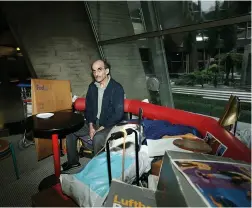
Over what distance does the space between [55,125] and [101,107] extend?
0.78 m

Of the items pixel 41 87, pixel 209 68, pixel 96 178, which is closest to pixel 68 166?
pixel 41 87

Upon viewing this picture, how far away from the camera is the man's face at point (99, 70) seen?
2660mm

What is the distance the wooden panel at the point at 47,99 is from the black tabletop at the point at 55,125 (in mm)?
534

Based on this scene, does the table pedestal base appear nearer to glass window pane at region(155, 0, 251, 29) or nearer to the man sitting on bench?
the man sitting on bench

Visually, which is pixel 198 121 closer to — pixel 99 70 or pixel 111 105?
pixel 111 105

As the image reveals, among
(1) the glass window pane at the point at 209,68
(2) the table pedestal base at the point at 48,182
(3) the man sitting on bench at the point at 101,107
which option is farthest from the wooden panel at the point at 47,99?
(1) the glass window pane at the point at 209,68

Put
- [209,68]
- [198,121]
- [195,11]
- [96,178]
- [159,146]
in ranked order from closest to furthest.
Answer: [96,178], [159,146], [198,121], [195,11], [209,68]

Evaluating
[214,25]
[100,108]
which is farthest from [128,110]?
[214,25]

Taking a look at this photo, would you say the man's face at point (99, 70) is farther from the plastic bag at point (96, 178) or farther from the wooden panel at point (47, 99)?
the plastic bag at point (96, 178)

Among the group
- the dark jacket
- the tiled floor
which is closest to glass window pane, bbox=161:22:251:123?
the dark jacket

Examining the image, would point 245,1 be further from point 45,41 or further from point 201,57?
point 45,41

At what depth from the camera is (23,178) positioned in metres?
2.54

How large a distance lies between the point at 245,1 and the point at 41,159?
10.7 feet

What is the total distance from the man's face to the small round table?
59cm
